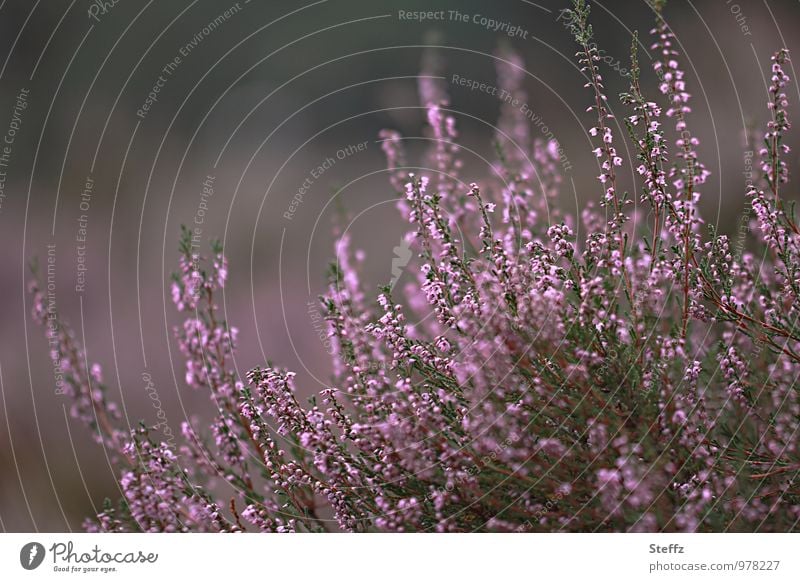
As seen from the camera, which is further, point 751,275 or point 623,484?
point 751,275

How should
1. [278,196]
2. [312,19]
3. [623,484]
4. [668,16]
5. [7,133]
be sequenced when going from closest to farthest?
[623,484] < [7,133] < [312,19] < [278,196] < [668,16]

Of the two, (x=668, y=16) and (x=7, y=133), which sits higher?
(x=668, y=16)

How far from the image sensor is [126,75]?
3.66 meters

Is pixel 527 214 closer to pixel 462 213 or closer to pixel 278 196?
pixel 462 213
